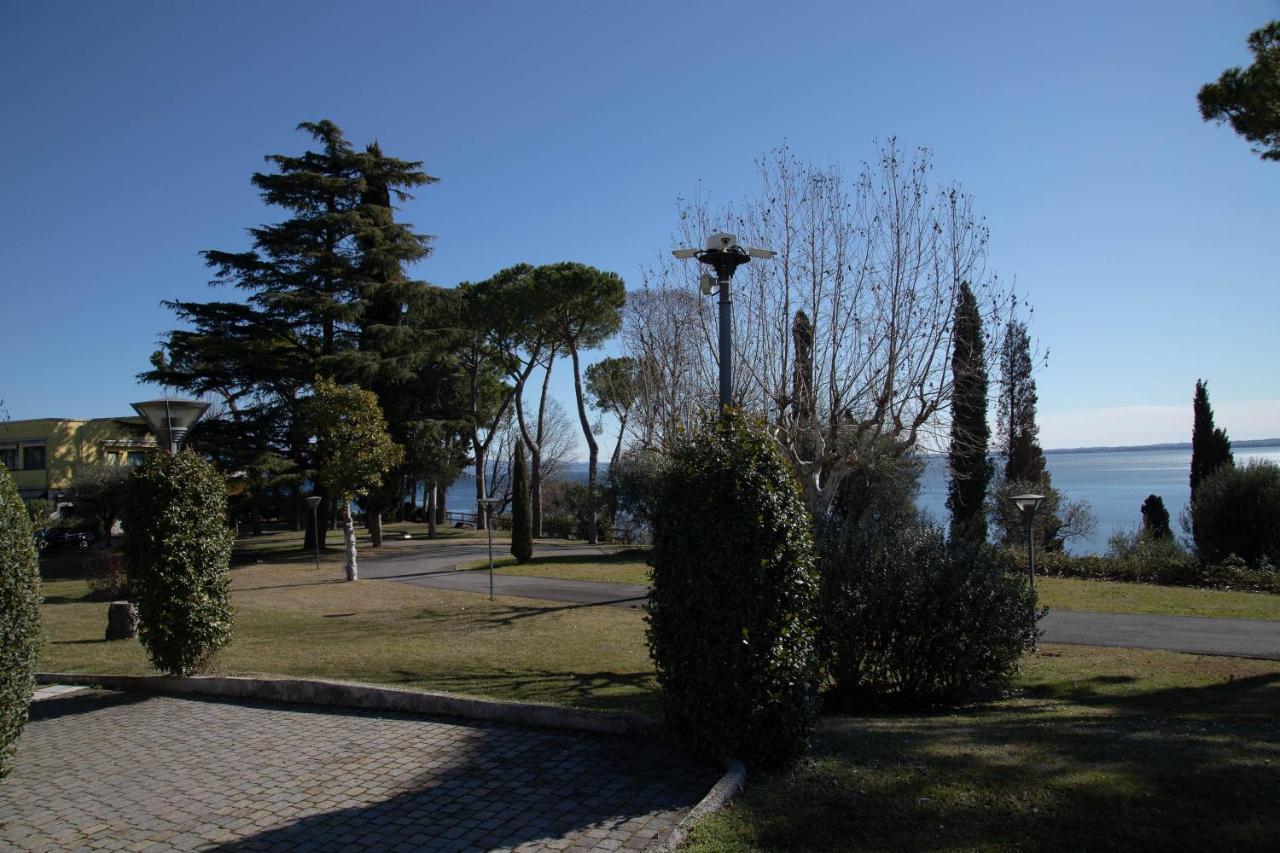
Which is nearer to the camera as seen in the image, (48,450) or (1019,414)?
(1019,414)

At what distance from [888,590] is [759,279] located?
7851 mm

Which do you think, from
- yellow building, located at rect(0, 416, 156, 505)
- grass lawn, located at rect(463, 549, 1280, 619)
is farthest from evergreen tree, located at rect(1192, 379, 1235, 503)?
yellow building, located at rect(0, 416, 156, 505)

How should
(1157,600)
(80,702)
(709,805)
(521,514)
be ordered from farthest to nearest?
1. (521,514)
2. (1157,600)
3. (80,702)
4. (709,805)

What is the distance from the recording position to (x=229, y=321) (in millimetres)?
27828

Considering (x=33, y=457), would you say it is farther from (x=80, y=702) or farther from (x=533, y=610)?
(x=80, y=702)

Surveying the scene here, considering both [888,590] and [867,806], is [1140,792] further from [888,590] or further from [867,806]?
[888,590]

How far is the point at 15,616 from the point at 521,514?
19.6m

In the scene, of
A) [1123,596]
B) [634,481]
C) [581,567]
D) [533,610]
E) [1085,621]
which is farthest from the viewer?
[634,481]

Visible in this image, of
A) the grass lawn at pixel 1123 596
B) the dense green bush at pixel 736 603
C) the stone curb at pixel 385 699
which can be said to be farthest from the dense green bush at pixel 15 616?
the grass lawn at pixel 1123 596

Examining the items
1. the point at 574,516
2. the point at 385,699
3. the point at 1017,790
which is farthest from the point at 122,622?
the point at 574,516

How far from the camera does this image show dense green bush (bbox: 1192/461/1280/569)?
19.7 meters

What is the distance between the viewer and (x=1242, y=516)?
790 inches

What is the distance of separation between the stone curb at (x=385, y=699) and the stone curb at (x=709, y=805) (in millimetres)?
1108

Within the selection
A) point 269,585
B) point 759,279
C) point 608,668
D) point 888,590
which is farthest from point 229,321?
point 888,590
